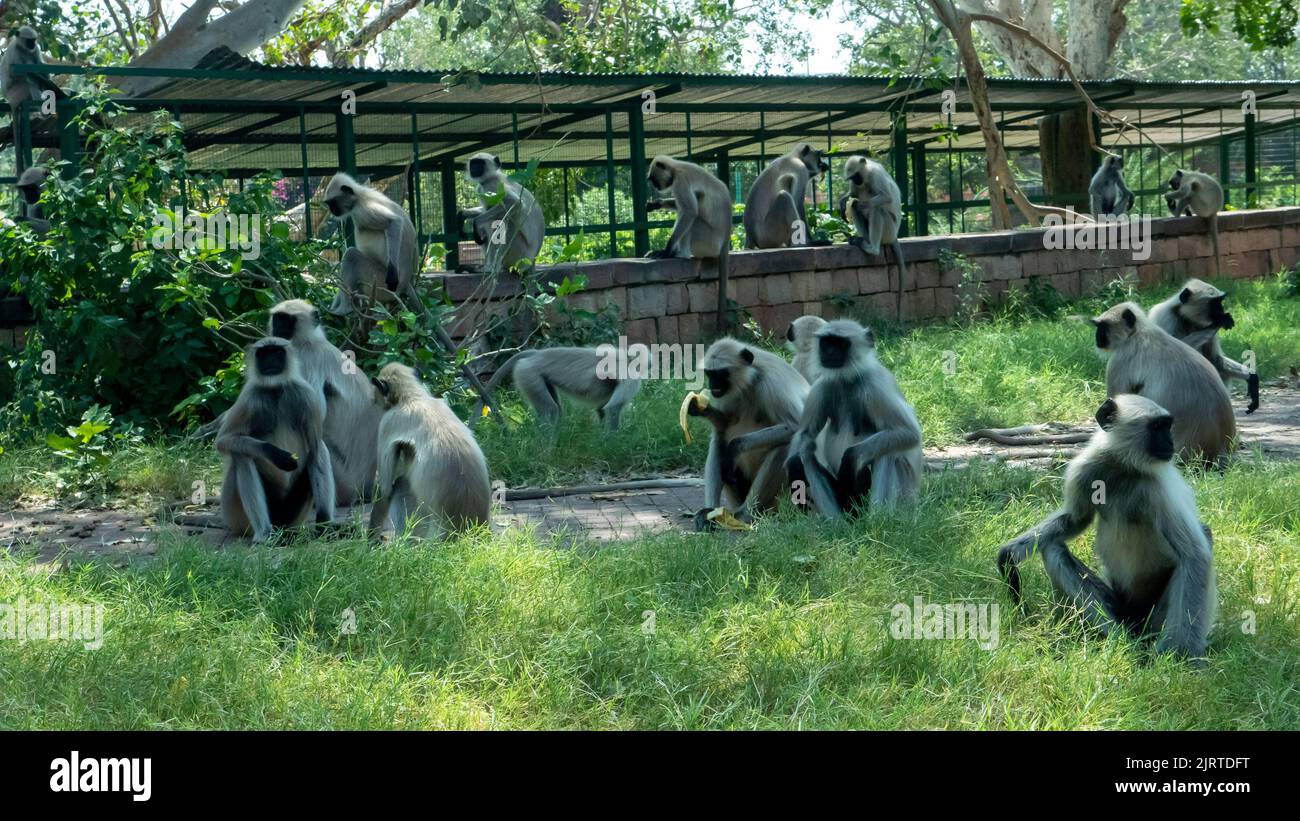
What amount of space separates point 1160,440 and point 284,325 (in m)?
4.16

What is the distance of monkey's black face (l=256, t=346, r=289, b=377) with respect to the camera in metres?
5.96

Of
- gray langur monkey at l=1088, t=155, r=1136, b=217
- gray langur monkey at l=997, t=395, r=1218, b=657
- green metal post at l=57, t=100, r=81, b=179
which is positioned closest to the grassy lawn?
gray langur monkey at l=997, t=395, r=1218, b=657

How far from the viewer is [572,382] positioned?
8.55 m

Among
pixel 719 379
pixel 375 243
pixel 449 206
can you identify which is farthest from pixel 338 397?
pixel 449 206

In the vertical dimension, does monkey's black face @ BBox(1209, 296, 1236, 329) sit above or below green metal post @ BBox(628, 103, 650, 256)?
below

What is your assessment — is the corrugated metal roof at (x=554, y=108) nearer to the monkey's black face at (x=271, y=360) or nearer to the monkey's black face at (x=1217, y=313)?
the monkey's black face at (x=1217, y=313)

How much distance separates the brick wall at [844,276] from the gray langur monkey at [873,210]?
184 millimetres

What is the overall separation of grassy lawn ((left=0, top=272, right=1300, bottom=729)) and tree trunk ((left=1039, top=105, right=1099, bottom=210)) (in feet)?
45.1

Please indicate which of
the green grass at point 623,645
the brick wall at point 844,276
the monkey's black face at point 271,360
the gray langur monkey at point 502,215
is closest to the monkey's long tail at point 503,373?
the brick wall at point 844,276

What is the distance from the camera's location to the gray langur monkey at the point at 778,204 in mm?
13906

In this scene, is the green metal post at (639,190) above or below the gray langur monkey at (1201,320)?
above

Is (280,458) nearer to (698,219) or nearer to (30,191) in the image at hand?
(30,191)

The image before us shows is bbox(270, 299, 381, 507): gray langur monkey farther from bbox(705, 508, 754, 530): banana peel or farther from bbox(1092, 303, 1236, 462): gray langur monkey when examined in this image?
bbox(1092, 303, 1236, 462): gray langur monkey

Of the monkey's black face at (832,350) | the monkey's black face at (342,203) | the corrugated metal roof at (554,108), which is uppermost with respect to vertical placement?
the corrugated metal roof at (554,108)
